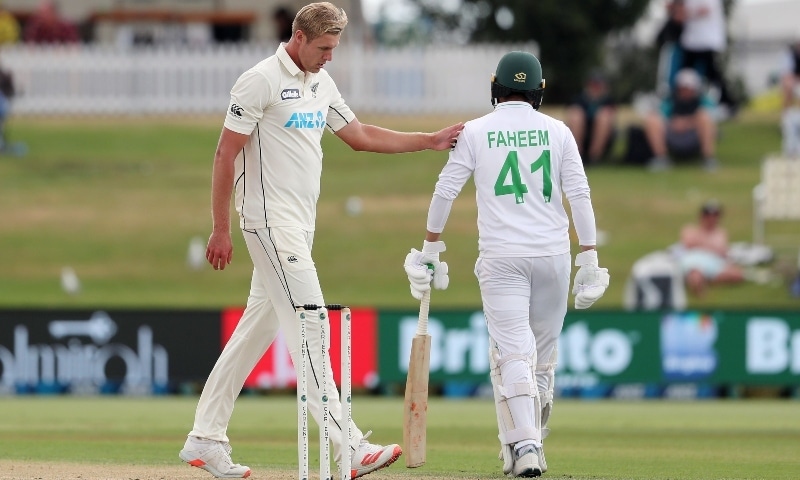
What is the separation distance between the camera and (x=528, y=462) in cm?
756

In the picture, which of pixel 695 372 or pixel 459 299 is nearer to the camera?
pixel 695 372

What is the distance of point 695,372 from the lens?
16766 mm

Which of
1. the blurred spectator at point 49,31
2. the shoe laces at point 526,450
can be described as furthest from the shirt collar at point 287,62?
the blurred spectator at point 49,31

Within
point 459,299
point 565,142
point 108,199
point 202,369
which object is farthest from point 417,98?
point 565,142

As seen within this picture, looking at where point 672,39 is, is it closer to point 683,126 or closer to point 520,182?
point 683,126

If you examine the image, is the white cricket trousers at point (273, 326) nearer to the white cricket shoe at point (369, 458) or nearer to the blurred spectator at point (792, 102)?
the white cricket shoe at point (369, 458)

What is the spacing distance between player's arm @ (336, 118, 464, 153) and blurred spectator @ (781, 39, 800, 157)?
50.0 feet

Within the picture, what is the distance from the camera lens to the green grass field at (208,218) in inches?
827

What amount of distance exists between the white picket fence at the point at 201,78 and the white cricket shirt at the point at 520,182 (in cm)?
1980

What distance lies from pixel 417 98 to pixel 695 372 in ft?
40.2

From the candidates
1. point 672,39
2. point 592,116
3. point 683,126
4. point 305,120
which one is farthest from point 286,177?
point 683,126

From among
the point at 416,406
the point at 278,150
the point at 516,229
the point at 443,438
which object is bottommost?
the point at 443,438

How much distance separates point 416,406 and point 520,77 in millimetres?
1696

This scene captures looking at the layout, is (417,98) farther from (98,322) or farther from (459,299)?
(98,322)
